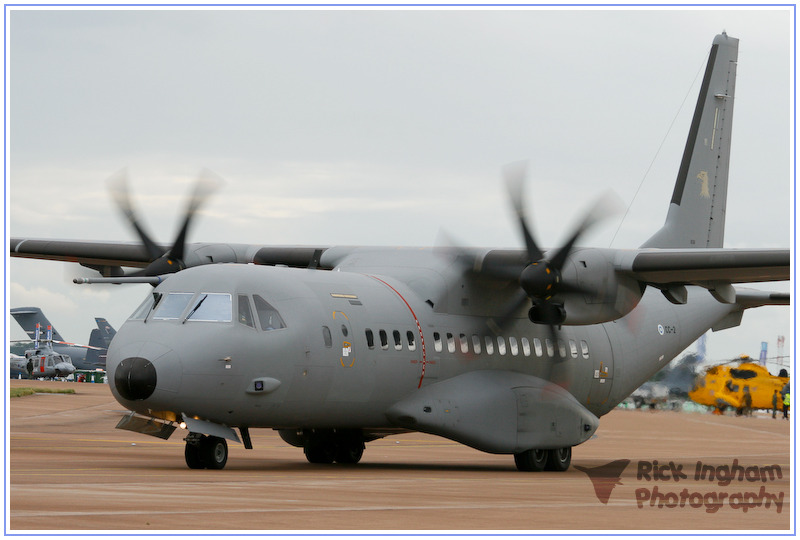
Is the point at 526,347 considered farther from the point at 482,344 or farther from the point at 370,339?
the point at 370,339

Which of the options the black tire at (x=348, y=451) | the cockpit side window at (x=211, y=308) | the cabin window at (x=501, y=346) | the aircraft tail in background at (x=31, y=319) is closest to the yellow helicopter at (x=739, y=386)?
the cabin window at (x=501, y=346)

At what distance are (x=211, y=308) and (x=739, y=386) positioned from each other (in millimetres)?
33458

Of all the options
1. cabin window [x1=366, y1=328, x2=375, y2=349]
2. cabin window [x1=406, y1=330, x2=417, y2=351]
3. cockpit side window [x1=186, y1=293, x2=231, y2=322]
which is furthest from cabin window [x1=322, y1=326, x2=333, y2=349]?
cabin window [x1=406, y1=330, x2=417, y2=351]

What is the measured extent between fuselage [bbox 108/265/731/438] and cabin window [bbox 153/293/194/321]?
21 mm

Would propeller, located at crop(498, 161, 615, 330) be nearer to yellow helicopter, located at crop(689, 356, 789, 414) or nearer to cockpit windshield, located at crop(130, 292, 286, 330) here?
cockpit windshield, located at crop(130, 292, 286, 330)

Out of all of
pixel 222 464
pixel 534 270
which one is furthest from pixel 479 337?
pixel 222 464

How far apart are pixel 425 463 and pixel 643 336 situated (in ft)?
18.5

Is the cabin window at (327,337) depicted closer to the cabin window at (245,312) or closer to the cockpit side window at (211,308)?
the cabin window at (245,312)

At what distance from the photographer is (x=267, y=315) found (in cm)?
1839

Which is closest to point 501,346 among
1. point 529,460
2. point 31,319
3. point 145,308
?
point 529,460

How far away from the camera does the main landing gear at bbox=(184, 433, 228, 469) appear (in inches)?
719

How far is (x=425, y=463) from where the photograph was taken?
23.3m

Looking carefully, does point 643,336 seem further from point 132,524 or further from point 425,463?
point 132,524

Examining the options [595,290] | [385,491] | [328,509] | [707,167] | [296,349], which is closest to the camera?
[328,509]
